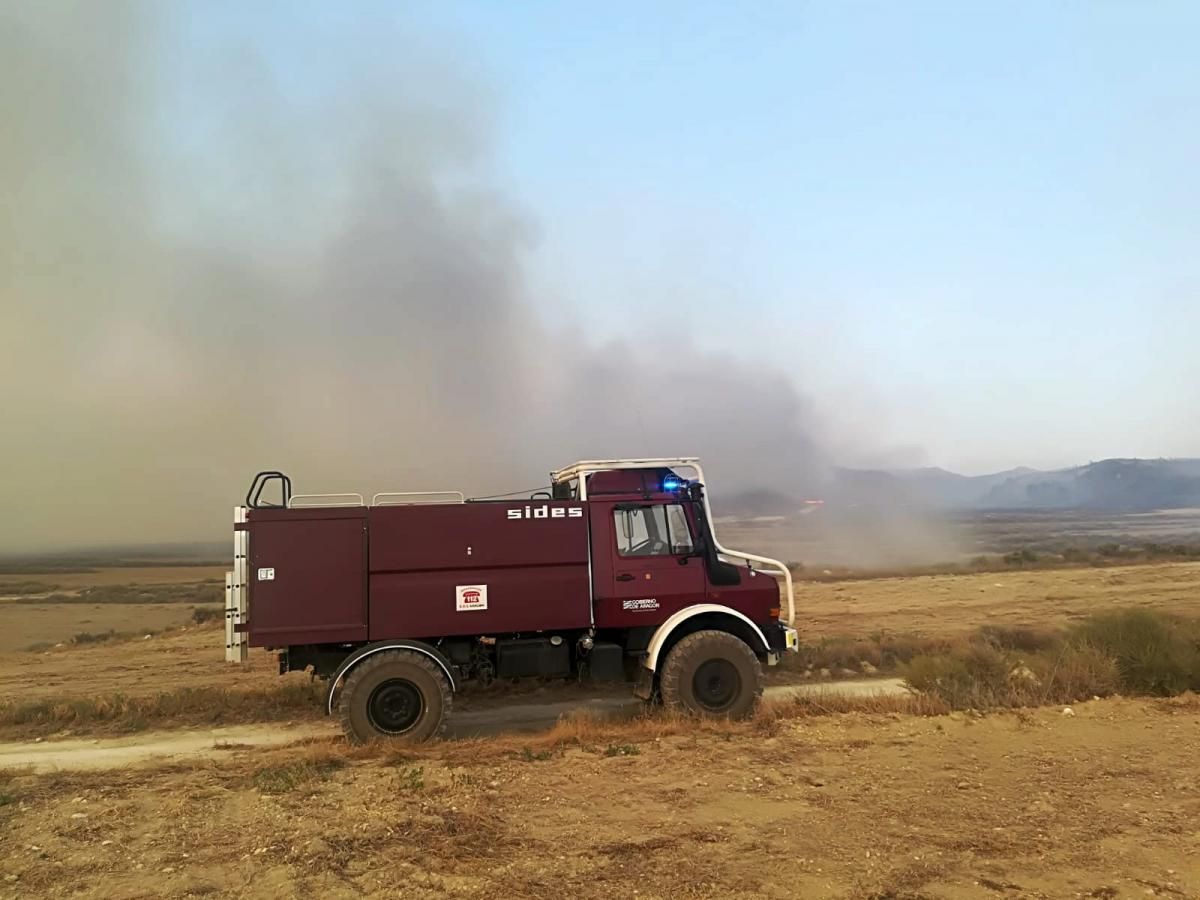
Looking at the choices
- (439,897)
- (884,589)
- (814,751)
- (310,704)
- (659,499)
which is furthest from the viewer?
(884,589)

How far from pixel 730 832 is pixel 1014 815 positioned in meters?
2.39

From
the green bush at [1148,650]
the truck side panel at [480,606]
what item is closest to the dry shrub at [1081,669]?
the green bush at [1148,650]

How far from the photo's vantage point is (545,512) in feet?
35.1

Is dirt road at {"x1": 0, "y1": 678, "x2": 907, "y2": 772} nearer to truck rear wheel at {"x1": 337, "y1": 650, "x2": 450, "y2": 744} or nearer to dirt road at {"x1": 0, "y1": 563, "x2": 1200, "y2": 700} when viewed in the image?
truck rear wheel at {"x1": 337, "y1": 650, "x2": 450, "y2": 744}

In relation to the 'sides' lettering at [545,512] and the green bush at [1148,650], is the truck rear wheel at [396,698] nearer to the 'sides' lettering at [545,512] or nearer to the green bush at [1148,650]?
the 'sides' lettering at [545,512]

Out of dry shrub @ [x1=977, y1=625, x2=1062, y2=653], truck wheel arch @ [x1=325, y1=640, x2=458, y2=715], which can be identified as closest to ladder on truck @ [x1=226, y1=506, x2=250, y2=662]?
truck wheel arch @ [x1=325, y1=640, x2=458, y2=715]

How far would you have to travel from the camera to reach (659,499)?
1118 centimetres

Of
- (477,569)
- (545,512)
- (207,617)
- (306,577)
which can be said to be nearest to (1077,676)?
(545,512)

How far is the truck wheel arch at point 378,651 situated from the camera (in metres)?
9.83

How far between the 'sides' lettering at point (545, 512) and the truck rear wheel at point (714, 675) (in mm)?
2182

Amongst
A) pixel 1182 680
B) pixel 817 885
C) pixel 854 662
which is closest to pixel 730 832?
pixel 817 885

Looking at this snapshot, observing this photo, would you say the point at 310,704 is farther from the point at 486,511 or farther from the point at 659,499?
the point at 659,499

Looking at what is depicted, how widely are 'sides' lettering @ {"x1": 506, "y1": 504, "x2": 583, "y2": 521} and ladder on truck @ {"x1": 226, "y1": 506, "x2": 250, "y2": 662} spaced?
3188mm

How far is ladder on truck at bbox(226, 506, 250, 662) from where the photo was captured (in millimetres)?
9758
